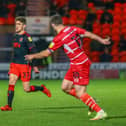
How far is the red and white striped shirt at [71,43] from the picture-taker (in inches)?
308

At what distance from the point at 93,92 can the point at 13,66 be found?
4483mm

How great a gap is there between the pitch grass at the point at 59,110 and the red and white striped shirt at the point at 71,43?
3.16ft

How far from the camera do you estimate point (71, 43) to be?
797cm

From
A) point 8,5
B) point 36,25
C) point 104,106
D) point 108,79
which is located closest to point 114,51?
point 108,79

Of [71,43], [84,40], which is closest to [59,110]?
[71,43]

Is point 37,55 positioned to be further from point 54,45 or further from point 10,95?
point 10,95

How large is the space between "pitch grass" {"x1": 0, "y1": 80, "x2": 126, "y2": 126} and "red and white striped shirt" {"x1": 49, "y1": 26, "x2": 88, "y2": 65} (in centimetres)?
96

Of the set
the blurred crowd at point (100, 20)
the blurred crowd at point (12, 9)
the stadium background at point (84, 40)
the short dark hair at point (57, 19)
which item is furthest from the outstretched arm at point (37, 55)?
the blurred crowd at point (12, 9)

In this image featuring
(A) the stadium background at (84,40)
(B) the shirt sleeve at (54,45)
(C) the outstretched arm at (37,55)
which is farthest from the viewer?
(A) the stadium background at (84,40)

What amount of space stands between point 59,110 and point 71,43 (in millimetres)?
2070

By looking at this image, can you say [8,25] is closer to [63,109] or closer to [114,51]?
[114,51]

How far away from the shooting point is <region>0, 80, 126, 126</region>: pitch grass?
7891 mm

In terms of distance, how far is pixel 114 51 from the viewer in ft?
64.0

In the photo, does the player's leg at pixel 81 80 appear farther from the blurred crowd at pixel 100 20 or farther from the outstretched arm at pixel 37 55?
the blurred crowd at pixel 100 20
